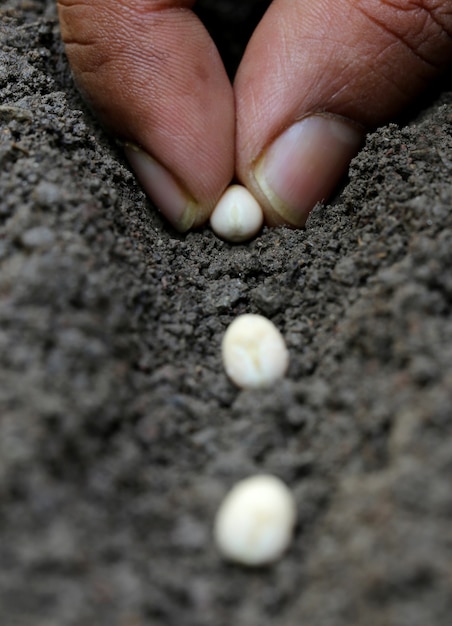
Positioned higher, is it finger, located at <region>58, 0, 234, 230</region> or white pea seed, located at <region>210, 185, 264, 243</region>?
finger, located at <region>58, 0, 234, 230</region>

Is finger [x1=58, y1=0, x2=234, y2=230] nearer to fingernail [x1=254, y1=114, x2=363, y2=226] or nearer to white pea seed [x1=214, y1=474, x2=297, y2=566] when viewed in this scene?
fingernail [x1=254, y1=114, x2=363, y2=226]

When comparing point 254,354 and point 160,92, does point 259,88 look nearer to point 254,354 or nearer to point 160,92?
point 160,92

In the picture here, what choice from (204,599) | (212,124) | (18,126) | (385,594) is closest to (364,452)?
(385,594)

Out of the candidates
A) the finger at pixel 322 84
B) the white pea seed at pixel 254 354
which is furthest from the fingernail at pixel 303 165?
the white pea seed at pixel 254 354

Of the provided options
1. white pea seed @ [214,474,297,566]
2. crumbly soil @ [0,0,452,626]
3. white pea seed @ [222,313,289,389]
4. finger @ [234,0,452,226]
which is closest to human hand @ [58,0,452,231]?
finger @ [234,0,452,226]

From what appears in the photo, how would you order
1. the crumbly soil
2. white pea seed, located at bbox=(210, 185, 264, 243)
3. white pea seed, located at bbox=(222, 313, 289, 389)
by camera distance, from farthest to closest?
white pea seed, located at bbox=(210, 185, 264, 243)
white pea seed, located at bbox=(222, 313, 289, 389)
the crumbly soil

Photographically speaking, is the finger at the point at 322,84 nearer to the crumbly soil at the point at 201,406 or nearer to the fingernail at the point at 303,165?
the fingernail at the point at 303,165

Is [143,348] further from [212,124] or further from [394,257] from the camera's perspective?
[212,124]
